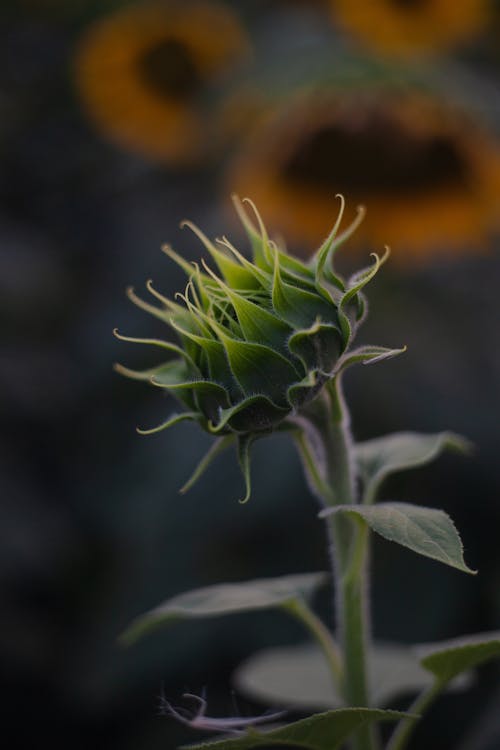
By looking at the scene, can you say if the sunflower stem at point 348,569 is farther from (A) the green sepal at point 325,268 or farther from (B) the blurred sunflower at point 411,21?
(B) the blurred sunflower at point 411,21

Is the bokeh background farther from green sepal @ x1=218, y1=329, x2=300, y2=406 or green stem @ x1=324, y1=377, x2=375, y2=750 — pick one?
green sepal @ x1=218, y1=329, x2=300, y2=406

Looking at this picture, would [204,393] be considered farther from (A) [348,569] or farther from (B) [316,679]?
(B) [316,679]

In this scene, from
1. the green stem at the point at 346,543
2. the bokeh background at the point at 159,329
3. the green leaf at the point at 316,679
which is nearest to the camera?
the green stem at the point at 346,543

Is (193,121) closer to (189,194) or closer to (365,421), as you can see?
(189,194)

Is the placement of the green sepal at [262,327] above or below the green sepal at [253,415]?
above

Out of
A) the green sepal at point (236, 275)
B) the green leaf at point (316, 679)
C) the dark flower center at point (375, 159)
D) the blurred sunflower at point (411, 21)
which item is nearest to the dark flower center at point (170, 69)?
the blurred sunflower at point (411, 21)

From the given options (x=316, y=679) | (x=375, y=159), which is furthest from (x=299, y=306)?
(x=375, y=159)
